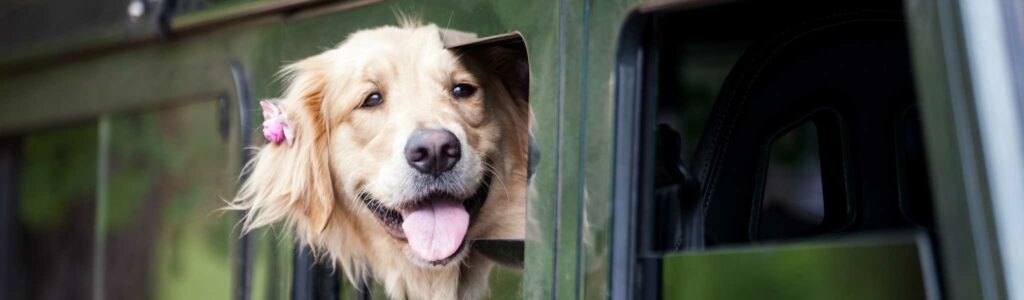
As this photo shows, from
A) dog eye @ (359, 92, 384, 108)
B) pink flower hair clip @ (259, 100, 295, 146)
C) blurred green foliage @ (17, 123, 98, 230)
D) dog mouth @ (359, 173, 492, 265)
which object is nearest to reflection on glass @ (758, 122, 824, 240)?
dog mouth @ (359, 173, 492, 265)

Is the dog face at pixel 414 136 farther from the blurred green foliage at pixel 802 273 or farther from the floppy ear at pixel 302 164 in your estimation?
the blurred green foliage at pixel 802 273

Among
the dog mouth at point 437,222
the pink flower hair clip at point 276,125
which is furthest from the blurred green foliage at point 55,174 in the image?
the dog mouth at point 437,222

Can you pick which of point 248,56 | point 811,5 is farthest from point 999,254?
point 248,56

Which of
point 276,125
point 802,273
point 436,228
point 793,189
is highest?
point 276,125

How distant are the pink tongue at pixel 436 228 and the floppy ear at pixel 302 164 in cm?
21

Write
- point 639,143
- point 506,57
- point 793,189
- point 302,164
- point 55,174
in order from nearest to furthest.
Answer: point 639,143
point 506,57
point 302,164
point 793,189
point 55,174

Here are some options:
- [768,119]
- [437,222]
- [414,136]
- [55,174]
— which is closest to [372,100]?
[414,136]

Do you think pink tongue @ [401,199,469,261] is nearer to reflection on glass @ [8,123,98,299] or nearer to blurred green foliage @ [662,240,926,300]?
blurred green foliage @ [662,240,926,300]

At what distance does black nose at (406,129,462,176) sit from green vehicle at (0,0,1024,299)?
0.19m

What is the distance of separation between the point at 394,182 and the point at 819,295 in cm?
81

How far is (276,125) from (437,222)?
1.48 ft

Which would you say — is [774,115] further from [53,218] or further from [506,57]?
[53,218]

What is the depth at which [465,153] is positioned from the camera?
7.91 feet

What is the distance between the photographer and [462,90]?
2434 millimetres
